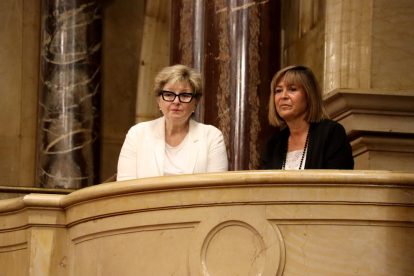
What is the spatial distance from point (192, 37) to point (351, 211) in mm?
2724

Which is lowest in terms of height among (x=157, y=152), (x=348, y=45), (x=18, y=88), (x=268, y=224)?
(x=268, y=224)

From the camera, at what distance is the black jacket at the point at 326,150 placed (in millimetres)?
3234

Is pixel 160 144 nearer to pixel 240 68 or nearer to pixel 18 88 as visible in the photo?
pixel 240 68

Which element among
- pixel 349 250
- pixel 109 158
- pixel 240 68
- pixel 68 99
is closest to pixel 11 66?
pixel 68 99

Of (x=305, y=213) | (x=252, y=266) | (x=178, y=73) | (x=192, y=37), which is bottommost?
(x=252, y=266)

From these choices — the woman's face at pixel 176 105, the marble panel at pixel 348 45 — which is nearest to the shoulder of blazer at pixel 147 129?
the woman's face at pixel 176 105

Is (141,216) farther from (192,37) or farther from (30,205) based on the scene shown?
(192,37)

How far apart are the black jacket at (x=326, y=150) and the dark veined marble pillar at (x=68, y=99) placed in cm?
360

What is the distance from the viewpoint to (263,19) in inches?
194

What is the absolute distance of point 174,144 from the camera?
11.8 feet

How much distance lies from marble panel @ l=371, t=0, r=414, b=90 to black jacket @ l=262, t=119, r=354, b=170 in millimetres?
1723

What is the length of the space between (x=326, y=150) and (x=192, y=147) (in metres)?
0.66

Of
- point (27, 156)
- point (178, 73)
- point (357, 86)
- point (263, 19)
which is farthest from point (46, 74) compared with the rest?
point (178, 73)

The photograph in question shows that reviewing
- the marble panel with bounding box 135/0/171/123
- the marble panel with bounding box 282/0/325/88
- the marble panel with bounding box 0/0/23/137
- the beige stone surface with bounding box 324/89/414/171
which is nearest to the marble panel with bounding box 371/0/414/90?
Result: the beige stone surface with bounding box 324/89/414/171
